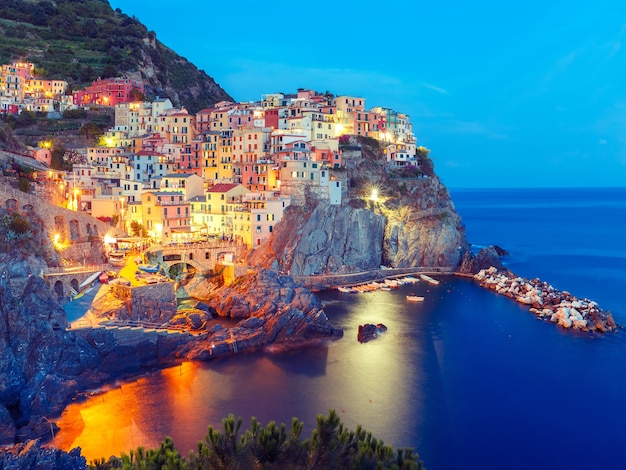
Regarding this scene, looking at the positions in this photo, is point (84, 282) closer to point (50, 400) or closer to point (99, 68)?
point (50, 400)

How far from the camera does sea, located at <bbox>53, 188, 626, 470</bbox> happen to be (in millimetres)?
19516

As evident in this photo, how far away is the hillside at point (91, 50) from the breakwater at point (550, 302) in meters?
44.9

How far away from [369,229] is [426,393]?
23.1 m

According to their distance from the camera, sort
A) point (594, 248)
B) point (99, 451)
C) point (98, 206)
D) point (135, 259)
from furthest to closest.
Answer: point (594, 248) → point (98, 206) → point (135, 259) → point (99, 451)

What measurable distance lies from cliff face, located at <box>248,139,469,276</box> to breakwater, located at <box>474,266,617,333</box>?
5.40 m

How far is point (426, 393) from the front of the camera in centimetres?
2369

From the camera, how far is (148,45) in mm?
77375

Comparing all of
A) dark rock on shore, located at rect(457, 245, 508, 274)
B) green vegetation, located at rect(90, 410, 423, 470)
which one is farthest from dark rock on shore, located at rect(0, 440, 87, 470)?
dark rock on shore, located at rect(457, 245, 508, 274)

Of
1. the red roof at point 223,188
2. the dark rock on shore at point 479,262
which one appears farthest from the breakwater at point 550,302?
the red roof at point 223,188

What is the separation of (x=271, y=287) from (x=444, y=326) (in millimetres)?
10487

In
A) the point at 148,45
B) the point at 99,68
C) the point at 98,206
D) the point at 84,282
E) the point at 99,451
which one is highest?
the point at 148,45

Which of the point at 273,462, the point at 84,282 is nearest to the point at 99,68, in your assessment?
the point at 84,282

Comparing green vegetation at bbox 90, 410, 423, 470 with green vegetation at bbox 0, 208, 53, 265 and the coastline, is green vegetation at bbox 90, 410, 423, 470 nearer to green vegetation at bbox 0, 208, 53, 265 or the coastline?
green vegetation at bbox 0, 208, 53, 265

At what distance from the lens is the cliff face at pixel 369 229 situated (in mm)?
41969
